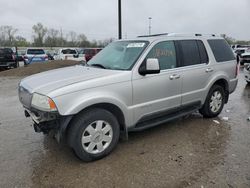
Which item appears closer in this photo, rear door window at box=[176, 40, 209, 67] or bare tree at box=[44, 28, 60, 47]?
rear door window at box=[176, 40, 209, 67]

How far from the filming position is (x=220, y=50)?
495 centimetres

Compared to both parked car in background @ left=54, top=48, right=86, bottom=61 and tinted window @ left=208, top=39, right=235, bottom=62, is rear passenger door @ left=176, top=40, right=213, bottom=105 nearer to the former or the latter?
tinted window @ left=208, top=39, right=235, bottom=62

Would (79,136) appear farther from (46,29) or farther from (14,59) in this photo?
(46,29)

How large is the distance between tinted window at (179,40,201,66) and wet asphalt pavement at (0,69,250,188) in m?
1.35

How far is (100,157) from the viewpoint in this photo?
3.28 meters

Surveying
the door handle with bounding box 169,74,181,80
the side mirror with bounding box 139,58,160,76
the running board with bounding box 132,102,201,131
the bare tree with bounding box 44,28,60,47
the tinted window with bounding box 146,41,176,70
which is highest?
the bare tree with bounding box 44,28,60,47

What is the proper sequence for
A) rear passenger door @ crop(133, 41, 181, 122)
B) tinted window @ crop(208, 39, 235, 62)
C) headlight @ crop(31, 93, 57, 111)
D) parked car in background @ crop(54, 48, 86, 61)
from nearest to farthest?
headlight @ crop(31, 93, 57, 111)
rear passenger door @ crop(133, 41, 181, 122)
tinted window @ crop(208, 39, 235, 62)
parked car in background @ crop(54, 48, 86, 61)

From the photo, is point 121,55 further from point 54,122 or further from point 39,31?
point 39,31

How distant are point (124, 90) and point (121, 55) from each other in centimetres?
90

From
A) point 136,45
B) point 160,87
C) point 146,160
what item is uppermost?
point 136,45

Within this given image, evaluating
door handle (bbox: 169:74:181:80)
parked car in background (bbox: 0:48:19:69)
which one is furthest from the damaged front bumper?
parked car in background (bbox: 0:48:19:69)

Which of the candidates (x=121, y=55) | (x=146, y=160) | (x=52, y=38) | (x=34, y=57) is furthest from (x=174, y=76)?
(x=52, y=38)

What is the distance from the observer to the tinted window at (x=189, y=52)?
13.8 feet

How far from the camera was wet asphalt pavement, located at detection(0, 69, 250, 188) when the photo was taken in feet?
9.14
